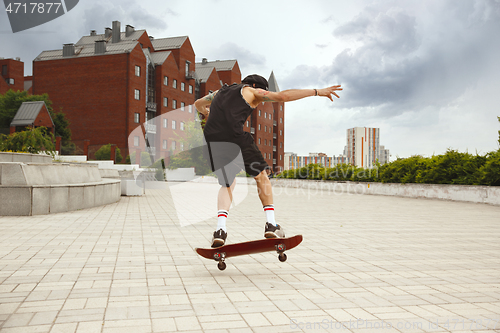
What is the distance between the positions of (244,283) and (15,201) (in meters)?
7.09

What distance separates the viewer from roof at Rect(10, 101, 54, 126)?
109 feet

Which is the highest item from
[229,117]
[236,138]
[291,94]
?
[291,94]

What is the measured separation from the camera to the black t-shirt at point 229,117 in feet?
13.5

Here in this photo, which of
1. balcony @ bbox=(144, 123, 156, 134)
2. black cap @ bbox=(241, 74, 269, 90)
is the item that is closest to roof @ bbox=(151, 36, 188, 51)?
balcony @ bbox=(144, 123, 156, 134)

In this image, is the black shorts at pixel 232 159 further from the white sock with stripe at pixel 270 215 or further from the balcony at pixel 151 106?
the balcony at pixel 151 106

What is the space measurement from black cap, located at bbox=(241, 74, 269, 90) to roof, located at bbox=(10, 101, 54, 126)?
110 feet

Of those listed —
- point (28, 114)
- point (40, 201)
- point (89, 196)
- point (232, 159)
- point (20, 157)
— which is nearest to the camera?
point (232, 159)

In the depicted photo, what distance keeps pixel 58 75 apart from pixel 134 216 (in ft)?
148

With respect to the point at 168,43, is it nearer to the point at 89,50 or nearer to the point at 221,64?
the point at 89,50

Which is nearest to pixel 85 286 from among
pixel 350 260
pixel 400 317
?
pixel 400 317

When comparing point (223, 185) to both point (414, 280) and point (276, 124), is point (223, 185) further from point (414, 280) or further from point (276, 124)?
Answer: point (276, 124)

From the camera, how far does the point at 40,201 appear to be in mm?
8883

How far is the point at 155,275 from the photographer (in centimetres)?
401

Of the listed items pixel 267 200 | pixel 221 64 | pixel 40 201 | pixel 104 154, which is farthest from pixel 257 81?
pixel 221 64
